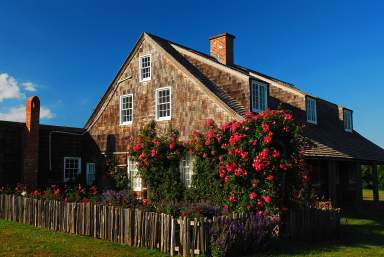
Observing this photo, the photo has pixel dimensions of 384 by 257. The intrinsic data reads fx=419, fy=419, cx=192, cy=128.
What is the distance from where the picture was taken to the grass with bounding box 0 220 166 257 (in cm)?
1125

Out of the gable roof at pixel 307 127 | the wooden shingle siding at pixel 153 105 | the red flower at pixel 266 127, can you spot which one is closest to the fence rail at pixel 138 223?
the red flower at pixel 266 127

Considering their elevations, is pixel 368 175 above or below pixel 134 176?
below

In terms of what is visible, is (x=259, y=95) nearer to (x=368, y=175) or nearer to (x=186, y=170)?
(x=186, y=170)

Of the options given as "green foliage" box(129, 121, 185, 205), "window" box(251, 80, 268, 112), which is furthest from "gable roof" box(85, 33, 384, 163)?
"green foliage" box(129, 121, 185, 205)

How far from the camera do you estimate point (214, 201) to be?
1734cm

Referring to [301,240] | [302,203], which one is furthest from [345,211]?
[301,240]

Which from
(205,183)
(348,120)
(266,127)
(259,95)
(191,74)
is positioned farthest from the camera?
(348,120)

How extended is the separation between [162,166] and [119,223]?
7.63m

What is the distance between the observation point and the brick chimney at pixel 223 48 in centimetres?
2609

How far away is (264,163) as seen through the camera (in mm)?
14242

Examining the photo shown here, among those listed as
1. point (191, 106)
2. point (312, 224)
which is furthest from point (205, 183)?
point (312, 224)

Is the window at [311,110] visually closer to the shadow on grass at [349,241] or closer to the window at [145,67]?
the shadow on grass at [349,241]

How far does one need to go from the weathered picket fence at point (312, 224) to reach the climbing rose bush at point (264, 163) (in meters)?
0.59

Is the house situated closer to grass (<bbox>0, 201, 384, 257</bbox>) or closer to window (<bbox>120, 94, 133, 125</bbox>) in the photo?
window (<bbox>120, 94, 133, 125</bbox>)
